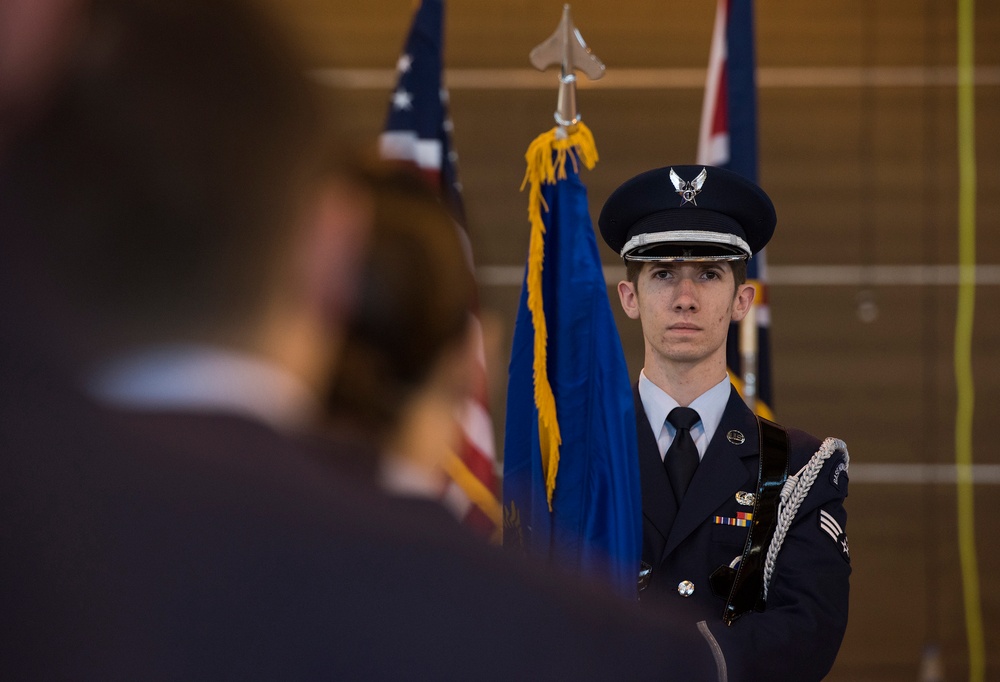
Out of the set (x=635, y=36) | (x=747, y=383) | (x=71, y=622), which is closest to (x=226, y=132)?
(x=71, y=622)

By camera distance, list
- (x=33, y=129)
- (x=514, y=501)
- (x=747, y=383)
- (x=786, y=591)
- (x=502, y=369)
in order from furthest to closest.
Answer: (x=502, y=369) → (x=747, y=383) → (x=514, y=501) → (x=786, y=591) → (x=33, y=129)

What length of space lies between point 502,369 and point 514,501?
189 centimetres

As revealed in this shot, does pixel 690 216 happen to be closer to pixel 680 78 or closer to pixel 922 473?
pixel 680 78

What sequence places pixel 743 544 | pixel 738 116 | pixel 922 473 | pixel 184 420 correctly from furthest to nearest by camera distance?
pixel 922 473 < pixel 738 116 < pixel 743 544 < pixel 184 420

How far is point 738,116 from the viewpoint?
2.73 metres

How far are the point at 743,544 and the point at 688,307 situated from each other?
337 mm

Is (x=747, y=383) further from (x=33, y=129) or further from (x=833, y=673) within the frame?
(x=33, y=129)

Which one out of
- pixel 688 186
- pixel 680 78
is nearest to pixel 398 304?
pixel 688 186

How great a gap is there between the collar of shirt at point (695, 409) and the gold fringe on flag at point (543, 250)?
0.47ft

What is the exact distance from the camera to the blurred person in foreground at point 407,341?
1.18ft

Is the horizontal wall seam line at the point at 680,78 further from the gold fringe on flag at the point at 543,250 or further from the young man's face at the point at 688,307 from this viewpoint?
the young man's face at the point at 688,307

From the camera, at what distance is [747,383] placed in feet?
8.23

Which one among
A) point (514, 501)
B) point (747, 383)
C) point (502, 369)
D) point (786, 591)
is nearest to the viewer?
point (786, 591)

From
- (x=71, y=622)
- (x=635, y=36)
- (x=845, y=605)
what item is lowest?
(x=71, y=622)
